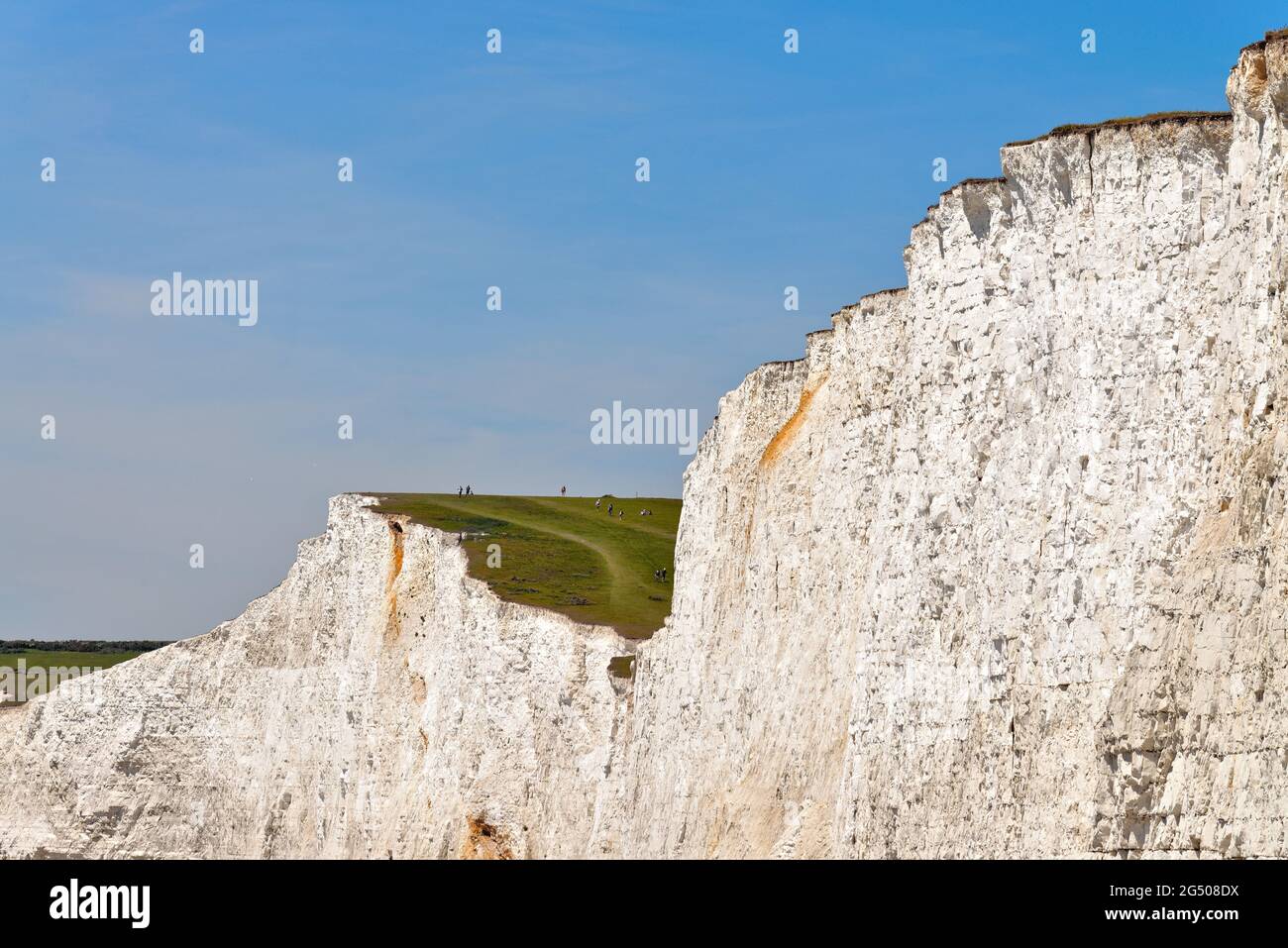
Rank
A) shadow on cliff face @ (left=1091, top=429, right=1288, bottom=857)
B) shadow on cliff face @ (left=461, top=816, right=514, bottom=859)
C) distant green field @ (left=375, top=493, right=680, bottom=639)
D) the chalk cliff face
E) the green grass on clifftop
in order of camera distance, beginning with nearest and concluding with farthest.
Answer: shadow on cliff face @ (left=1091, top=429, right=1288, bottom=857) → the chalk cliff face → shadow on cliff face @ (left=461, top=816, right=514, bottom=859) → distant green field @ (left=375, top=493, right=680, bottom=639) → the green grass on clifftop

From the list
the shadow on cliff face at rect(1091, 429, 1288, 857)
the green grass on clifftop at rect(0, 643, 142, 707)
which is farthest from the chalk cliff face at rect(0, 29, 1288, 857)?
the green grass on clifftop at rect(0, 643, 142, 707)

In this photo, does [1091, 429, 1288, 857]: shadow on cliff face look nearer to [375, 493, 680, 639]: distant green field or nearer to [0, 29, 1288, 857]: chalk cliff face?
[0, 29, 1288, 857]: chalk cliff face

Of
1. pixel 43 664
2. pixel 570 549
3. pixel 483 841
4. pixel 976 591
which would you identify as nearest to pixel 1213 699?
pixel 976 591

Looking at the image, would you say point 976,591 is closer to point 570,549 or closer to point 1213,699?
point 1213,699

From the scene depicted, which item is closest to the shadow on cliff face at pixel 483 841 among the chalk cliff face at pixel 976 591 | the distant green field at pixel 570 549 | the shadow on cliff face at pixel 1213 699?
the chalk cliff face at pixel 976 591

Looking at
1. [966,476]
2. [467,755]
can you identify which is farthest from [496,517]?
[966,476]

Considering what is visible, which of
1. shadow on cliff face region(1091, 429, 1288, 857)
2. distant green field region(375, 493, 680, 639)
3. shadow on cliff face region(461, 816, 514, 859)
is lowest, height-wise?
shadow on cliff face region(461, 816, 514, 859)

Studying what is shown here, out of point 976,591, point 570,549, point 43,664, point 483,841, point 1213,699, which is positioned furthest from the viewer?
point 43,664
